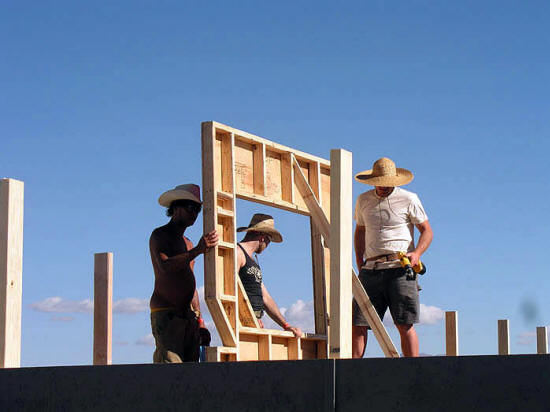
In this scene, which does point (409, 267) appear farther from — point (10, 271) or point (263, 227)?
→ point (10, 271)

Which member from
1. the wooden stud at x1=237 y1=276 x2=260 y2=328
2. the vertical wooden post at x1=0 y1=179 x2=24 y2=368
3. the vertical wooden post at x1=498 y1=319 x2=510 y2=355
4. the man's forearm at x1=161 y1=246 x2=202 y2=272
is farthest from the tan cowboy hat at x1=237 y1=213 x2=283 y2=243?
the vertical wooden post at x1=498 y1=319 x2=510 y2=355

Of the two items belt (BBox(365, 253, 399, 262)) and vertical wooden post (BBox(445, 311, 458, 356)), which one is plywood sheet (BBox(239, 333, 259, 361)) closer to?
belt (BBox(365, 253, 399, 262))

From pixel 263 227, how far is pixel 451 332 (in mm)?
3969

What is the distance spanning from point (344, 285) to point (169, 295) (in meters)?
2.39

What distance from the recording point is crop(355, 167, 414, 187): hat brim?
7879 mm

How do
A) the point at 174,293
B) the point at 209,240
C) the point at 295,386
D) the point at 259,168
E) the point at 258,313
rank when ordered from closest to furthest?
the point at 295,386
the point at 174,293
the point at 209,240
the point at 258,313
the point at 259,168

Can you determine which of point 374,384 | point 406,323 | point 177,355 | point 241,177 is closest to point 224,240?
point 241,177

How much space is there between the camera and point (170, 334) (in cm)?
718

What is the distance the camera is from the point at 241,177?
8406 mm

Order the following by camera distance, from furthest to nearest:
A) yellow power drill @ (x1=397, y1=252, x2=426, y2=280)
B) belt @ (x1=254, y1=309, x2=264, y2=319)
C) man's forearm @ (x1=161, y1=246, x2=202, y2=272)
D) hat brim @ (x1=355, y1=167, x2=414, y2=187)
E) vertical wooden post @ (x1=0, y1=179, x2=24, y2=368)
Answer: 1. belt @ (x1=254, y1=309, x2=264, y2=319)
2. hat brim @ (x1=355, y1=167, x2=414, y2=187)
3. yellow power drill @ (x1=397, y1=252, x2=426, y2=280)
4. man's forearm @ (x1=161, y1=246, x2=202, y2=272)
5. vertical wooden post @ (x1=0, y1=179, x2=24, y2=368)

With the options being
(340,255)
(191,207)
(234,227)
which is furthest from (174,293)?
(340,255)

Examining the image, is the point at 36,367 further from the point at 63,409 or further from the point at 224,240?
the point at 224,240

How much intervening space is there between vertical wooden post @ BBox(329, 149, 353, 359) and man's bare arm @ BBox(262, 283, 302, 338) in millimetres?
3429

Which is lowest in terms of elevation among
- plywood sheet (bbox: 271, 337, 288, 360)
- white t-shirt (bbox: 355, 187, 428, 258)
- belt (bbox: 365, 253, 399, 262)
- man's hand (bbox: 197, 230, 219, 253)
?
plywood sheet (bbox: 271, 337, 288, 360)
